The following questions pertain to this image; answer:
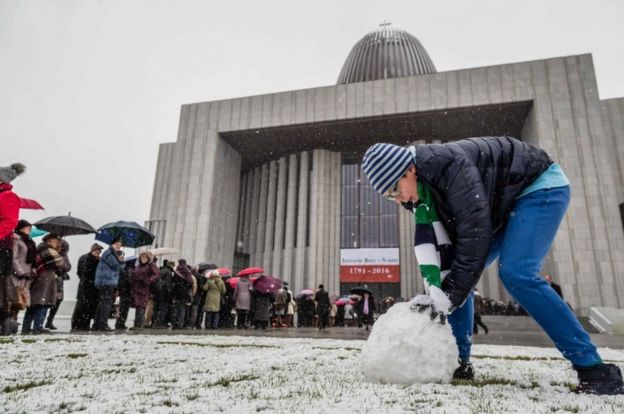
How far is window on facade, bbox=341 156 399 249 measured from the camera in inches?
1313

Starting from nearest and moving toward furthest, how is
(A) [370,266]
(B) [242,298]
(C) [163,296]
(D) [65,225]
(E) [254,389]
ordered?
1. (E) [254,389]
2. (D) [65,225]
3. (C) [163,296]
4. (B) [242,298]
5. (A) [370,266]

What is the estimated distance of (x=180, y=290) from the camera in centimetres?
1045

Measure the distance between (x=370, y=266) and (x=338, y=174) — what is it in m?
8.21

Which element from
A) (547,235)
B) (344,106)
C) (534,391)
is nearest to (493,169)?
(547,235)

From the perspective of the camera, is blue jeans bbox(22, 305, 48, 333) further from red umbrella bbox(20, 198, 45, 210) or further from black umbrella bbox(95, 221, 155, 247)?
black umbrella bbox(95, 221, 155, 247)

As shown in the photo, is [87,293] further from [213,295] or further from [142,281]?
[213,295]

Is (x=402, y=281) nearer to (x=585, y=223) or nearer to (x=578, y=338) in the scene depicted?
(x=585, y=223)

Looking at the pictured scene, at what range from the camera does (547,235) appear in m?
2.32

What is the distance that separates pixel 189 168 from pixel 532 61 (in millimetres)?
25414

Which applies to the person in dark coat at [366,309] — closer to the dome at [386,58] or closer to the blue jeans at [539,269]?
the blue jeans at [539,269]

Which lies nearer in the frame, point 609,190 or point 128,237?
point 128,237

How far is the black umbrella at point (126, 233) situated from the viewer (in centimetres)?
1137

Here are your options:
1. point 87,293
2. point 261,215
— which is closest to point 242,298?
point 87,293

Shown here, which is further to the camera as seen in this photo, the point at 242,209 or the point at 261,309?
the point at 242,209
